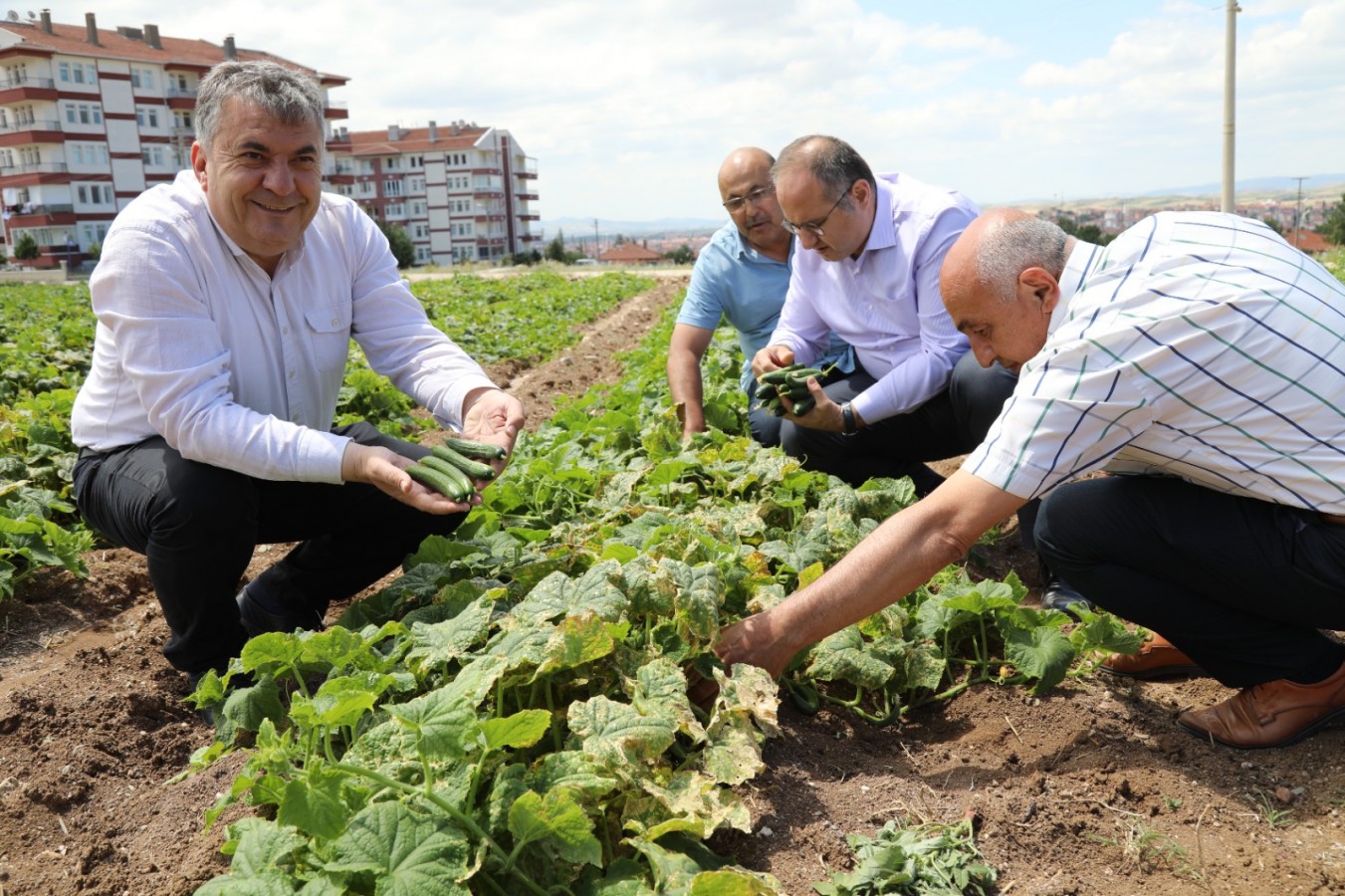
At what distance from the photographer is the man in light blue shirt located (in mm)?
5141

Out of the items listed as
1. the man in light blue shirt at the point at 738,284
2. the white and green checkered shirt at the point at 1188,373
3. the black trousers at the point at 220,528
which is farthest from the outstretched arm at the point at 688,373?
the white and green checkered shirt at the point at 1188,373

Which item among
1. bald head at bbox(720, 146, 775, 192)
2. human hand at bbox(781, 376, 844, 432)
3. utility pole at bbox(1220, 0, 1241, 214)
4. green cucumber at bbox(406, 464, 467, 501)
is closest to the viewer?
green cucumber at bbox(406, 464, 467, 501)

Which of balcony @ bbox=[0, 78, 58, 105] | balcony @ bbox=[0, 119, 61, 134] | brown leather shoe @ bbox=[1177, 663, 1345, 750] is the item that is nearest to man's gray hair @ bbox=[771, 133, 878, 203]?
brown leather shoe @ bbox=[1177, 663, 1345, 750]

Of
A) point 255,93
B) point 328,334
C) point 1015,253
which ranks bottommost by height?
point 328,334

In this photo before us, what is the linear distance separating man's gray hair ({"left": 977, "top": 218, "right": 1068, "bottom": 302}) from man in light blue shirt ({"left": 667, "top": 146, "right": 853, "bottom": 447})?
2.61 metres

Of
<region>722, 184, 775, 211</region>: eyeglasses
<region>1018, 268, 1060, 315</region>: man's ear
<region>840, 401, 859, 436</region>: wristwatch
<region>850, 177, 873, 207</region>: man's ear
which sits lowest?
<region>840, 401, 859, 436</region>: wristwatch

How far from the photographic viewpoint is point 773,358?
4.79 m

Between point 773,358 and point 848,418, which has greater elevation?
point 773,358

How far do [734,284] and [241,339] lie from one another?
9.02ft

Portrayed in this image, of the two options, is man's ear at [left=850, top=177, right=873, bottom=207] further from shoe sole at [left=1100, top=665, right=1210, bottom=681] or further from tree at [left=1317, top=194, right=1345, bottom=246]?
tree at [left=1317, top=194, right=1345, bottom=246]

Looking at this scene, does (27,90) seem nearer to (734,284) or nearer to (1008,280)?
(734,284)

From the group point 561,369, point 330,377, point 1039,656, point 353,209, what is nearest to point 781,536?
point 1039,656

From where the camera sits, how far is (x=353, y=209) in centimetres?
382

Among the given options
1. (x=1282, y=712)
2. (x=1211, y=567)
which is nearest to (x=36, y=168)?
(x=1211, y=567)
